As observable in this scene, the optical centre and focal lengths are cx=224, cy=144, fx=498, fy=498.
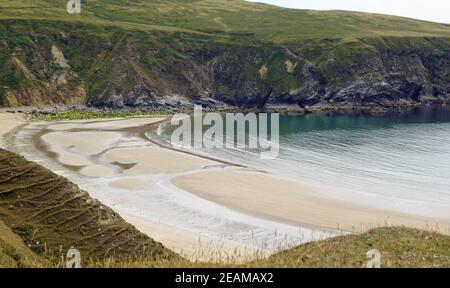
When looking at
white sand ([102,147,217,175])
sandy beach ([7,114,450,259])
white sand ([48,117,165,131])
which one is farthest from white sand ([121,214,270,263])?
white sand ([48,117,165,131])

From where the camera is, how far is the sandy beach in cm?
3744

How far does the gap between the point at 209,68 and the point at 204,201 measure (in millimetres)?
113808

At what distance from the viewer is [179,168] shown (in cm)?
6344

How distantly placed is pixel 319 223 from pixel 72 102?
102 metres

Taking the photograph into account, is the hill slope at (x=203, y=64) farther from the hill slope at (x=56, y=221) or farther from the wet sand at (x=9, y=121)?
the hill slope at (x=56, y=221)

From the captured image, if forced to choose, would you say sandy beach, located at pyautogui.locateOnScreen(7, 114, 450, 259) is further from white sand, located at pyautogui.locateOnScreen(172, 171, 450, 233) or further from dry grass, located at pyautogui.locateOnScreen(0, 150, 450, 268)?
dry grass, located at pyautogui.locateOnScreen(0, 150, 450, 268)

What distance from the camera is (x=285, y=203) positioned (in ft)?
158

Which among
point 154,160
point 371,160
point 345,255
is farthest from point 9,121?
point 345,255

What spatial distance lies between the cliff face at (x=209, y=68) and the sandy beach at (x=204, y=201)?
59.8 meters

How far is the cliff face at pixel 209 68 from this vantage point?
134375mm

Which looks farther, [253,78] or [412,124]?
[253,78]

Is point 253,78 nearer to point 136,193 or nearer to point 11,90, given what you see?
point 11,90

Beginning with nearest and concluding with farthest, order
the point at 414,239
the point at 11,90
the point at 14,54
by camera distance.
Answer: the point at 414,239, the point at 11,90, the point at 14,54
